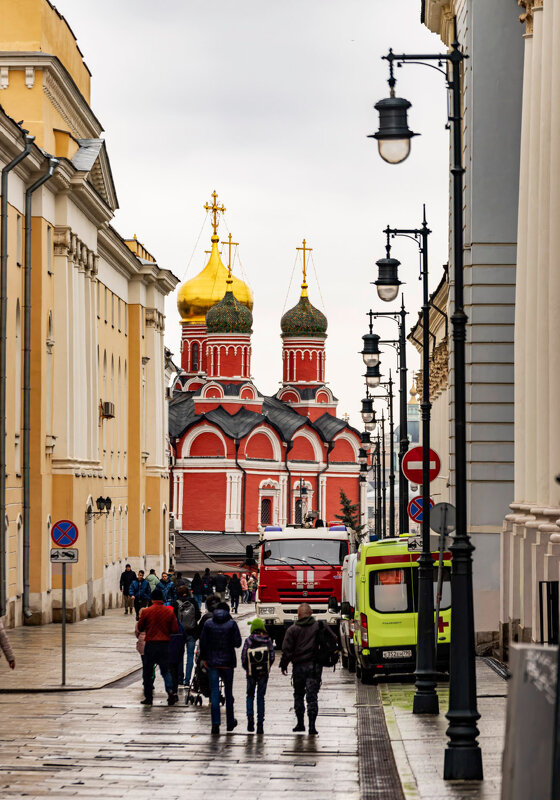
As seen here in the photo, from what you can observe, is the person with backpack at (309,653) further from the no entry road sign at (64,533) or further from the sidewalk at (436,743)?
the no entry road sign at (64,533)

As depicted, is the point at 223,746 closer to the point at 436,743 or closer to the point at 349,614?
the point at 436,743

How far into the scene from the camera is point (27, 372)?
38531 millimetres

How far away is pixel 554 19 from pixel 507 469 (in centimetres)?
997

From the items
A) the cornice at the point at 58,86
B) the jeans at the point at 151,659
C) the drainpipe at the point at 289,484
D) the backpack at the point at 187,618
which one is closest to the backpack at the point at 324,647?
the jeans at the point at 151,659

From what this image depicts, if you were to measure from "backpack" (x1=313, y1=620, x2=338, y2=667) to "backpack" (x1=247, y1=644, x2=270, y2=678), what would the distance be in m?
0.54

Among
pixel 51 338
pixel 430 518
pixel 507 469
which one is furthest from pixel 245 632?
pixel 430 518

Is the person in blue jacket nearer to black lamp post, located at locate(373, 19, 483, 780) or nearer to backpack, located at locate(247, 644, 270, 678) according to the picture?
backpack, located at locate(247, 644, 270, 678)

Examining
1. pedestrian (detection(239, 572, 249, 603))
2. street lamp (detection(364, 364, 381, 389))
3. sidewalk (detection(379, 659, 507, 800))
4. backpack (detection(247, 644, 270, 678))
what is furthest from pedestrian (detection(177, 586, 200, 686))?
pedestrian (detection(239, 572, 249, 603))

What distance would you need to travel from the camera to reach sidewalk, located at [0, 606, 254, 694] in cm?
2322

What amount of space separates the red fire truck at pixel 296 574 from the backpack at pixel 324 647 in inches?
581

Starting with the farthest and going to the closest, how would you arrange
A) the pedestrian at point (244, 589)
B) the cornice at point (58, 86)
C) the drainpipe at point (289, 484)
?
the drainpipe at point (289, 484) → the pedestrian at point (244, 589) → the cornice at point (58, 86)

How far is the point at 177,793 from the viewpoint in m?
12.8

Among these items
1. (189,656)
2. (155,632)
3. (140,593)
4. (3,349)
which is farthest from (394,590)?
(140,593)

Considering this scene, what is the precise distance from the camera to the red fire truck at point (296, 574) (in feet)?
109
